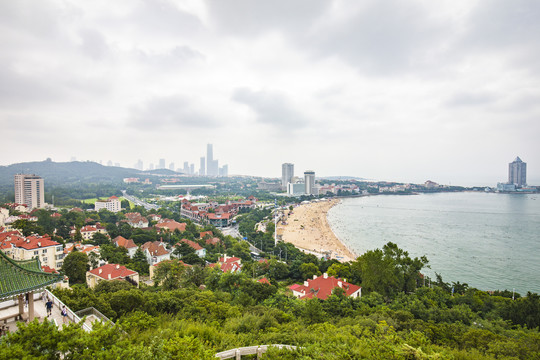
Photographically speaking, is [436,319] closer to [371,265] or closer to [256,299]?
[371,265]

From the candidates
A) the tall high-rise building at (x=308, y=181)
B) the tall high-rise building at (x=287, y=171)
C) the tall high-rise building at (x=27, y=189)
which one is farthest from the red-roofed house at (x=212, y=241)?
the tall high-rise building at (x=287, y=171)

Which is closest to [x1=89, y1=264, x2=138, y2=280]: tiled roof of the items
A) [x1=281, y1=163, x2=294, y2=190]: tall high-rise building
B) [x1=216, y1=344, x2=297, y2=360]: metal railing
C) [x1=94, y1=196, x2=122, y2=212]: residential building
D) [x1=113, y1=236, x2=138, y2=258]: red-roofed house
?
[x1=113, y1=236, x2=138, y2=258]: red-roofed house

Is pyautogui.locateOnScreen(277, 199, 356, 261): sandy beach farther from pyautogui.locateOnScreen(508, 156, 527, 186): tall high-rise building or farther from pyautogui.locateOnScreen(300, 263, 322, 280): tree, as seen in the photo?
pyautogui.locateOnScreen(508, 156, 527, 186): tall high-rise building

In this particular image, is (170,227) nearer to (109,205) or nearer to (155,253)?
(155,253)

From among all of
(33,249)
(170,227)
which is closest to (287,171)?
(170,227)

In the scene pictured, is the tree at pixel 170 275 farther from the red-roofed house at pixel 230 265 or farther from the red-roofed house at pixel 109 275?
the red-roofed house at pixel 230 265

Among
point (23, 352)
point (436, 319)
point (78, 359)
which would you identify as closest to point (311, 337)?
point (78, 359)
